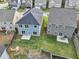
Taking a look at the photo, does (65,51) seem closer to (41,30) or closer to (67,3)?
(41,30)

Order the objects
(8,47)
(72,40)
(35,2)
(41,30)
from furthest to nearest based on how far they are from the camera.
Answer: (35,2) < (41,30) < (72,40) < (8,47)

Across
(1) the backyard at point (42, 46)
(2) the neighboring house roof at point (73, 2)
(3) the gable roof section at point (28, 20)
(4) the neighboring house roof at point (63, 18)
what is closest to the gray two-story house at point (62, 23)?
(4) the neighboring house roof at point (63, 18)

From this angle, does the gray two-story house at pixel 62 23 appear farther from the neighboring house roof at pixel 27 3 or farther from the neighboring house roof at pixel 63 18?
the neighboring house roof at pixel 27 3

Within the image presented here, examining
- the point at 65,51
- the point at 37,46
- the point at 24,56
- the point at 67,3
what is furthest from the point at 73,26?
the point at 67,3

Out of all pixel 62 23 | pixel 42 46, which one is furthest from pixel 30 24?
pixel 62 23

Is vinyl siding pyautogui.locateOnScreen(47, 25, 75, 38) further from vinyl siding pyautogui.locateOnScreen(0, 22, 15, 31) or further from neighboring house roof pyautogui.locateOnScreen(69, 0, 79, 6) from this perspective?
neighboring house roof pyautogui.locateOnScreen(69, 0, 79, 6)

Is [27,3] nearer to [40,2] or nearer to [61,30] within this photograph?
[40,2]
